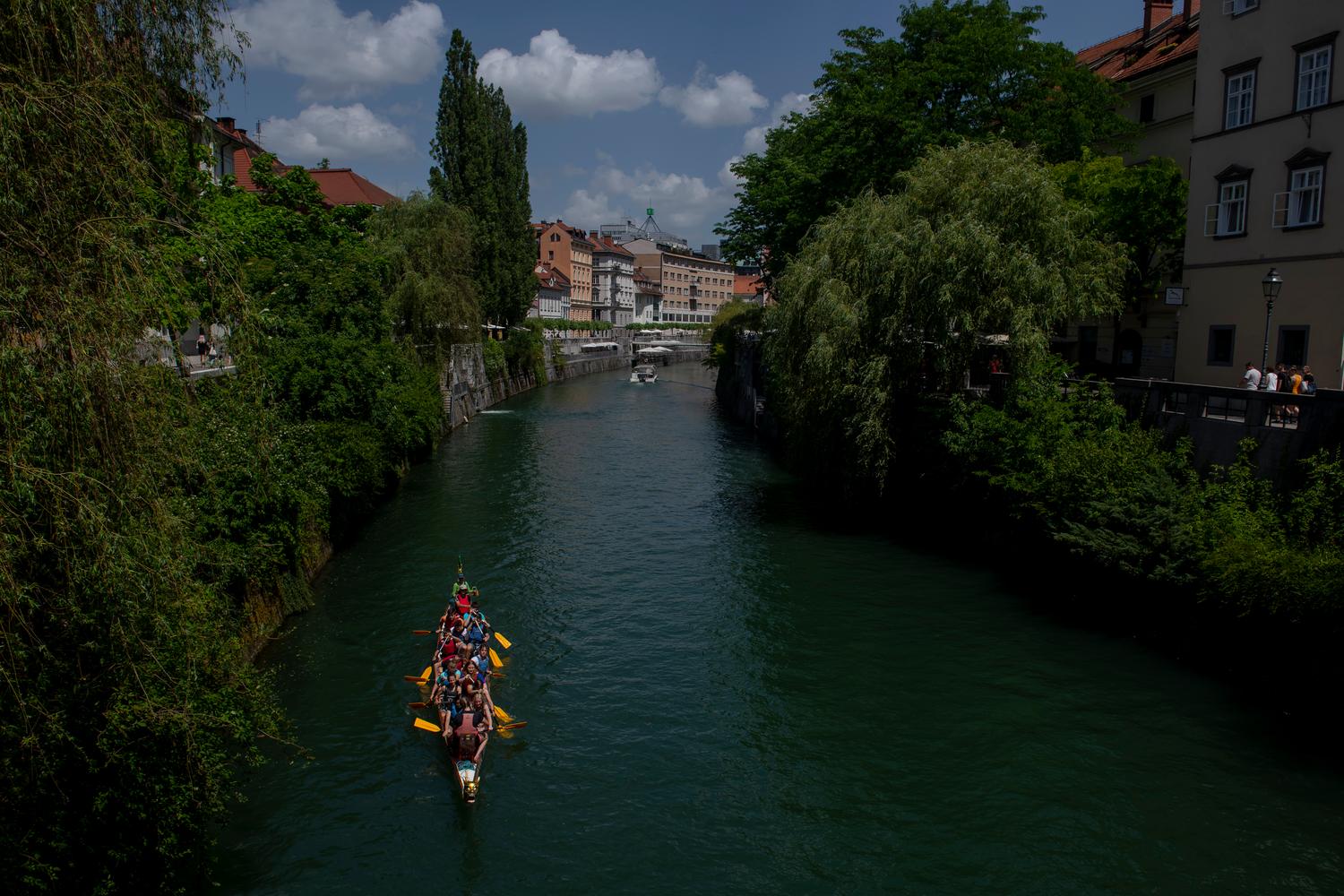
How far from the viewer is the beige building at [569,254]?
13012cm

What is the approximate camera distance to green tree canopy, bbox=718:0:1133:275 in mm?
33719

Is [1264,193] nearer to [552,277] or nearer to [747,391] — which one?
[747,391]

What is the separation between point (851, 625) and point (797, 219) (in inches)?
936

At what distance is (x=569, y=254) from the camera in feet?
427

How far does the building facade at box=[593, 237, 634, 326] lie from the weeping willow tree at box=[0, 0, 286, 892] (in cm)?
13302

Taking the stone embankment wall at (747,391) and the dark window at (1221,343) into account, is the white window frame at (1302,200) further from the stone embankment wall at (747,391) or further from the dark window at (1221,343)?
the stone embankment wall at (747,391)

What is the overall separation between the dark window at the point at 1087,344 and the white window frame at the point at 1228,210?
1189 centimetres

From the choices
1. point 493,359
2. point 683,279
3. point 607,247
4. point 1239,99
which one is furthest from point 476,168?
point 683,279

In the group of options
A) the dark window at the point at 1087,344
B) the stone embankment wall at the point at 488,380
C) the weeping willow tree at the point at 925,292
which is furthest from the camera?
the stone embankment wall at the point at 488,380

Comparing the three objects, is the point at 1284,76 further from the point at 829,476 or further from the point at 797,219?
the point at 797,219

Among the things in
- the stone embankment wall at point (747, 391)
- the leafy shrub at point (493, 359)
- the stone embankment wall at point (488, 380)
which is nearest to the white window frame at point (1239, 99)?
the stone embankment wall at point (747, 391)

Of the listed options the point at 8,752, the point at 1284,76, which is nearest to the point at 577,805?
the point at 8,752

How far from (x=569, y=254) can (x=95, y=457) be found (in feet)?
411

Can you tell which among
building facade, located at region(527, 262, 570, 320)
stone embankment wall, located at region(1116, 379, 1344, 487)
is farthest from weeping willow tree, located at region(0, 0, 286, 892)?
building facade, located at region(527, 262, 570, 320)
